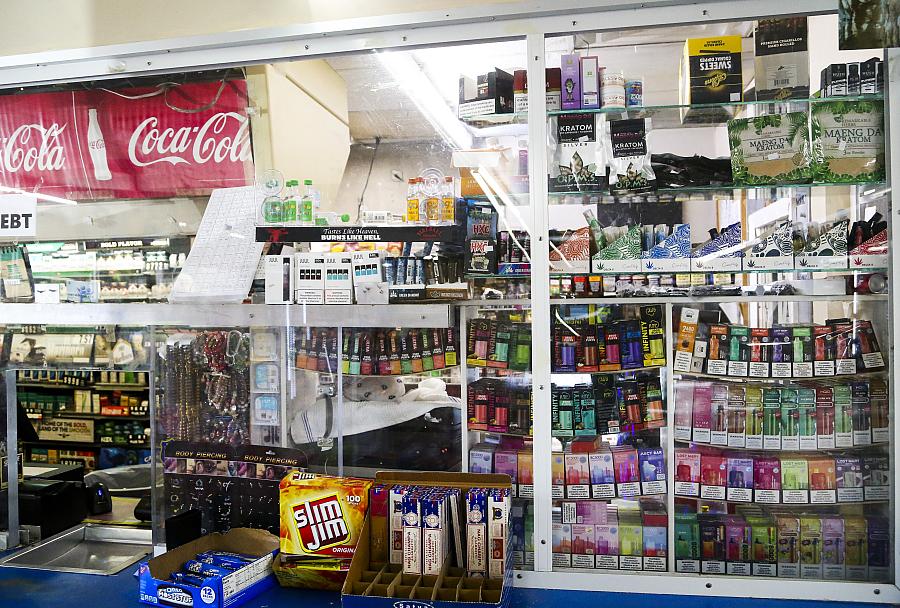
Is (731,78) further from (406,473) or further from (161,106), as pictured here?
(161,106)

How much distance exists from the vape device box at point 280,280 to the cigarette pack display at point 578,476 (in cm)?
133

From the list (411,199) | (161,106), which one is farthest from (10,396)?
(411,199)

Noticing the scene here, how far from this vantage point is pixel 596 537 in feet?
8.94

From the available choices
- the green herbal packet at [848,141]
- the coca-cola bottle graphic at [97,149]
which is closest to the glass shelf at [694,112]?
the green herbal packet at [848,141]

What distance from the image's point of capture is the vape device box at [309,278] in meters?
2.89

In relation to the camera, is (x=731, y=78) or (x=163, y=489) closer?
(x=731, y=78)

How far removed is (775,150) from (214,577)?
256 centimetres

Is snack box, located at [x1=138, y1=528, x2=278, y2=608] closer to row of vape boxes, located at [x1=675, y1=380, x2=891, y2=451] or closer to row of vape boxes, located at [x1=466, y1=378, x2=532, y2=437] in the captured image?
row of vape boxes, located at [x1=466, y1=378, x2=532, y2=437]

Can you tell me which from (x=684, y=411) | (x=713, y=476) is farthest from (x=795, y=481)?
(x=684, y=411)

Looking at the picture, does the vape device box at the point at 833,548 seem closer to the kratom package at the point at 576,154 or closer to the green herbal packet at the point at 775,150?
the green herbal packet at the point at 775,150

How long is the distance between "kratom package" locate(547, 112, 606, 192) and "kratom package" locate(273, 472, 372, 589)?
4.57ft

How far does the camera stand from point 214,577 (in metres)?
2.36

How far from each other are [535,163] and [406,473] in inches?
50.3

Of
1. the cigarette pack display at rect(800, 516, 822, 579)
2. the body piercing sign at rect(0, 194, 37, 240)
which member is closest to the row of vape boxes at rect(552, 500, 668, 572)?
the cigarette pack display at rect(800, 516, 822, 579)
